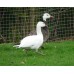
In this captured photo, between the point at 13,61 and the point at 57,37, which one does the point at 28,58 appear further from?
the point at 57,37

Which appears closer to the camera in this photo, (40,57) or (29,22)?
(40,57)

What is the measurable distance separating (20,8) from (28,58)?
14.4 ft

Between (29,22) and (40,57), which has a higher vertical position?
(29,22)

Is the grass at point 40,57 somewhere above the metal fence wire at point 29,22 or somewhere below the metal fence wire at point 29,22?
below

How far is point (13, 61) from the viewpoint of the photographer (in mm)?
9219

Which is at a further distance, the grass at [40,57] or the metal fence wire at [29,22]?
the metal fence wire at [29,22]

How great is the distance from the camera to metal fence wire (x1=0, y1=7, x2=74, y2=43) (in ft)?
44.2

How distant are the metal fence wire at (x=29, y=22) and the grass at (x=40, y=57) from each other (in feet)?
6.56

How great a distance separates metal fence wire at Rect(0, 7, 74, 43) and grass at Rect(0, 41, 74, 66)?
200 cm

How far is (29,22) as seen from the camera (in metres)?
13.6

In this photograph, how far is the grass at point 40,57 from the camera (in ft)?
29.5

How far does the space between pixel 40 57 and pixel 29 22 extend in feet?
13.0

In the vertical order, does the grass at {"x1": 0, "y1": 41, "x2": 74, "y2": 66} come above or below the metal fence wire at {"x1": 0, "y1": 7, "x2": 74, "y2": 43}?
below

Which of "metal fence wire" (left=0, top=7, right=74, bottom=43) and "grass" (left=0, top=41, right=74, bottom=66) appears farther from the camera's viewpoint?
Answer: "metal fence wire" (left=0, top=7, right=74, bottom=43)
